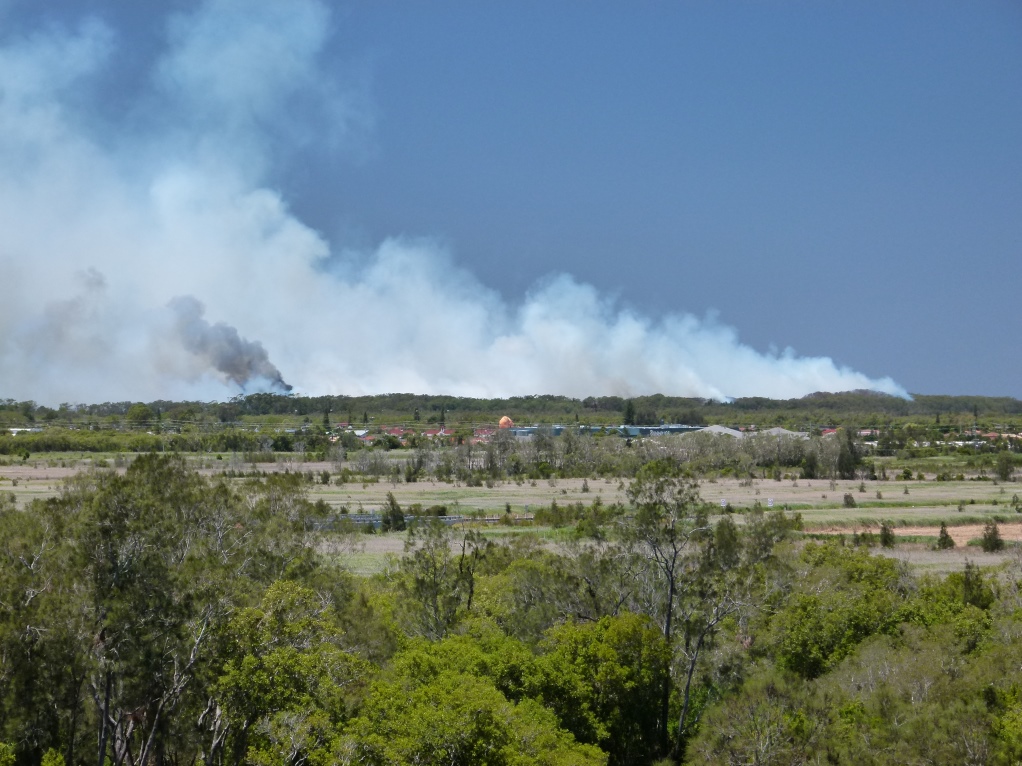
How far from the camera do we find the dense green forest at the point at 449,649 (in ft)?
72.6

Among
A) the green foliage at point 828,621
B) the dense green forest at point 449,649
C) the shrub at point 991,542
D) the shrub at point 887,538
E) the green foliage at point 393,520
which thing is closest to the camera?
the dense green forest at point 449,649

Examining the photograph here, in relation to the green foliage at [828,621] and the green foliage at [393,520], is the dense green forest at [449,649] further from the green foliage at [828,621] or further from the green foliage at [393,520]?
the green foliage at [393,520]

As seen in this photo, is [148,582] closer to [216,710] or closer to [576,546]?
[216,710]

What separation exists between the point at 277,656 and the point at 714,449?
135198 mm

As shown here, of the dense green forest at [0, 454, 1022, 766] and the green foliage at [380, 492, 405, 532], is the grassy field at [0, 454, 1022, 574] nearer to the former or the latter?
the green foliage at [380, 492, 405, 532]

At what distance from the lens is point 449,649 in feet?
90.0

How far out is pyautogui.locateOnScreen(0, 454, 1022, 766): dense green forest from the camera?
22.1 meters

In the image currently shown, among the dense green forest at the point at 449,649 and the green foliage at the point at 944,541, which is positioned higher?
the dense green forest at the point at 449,649

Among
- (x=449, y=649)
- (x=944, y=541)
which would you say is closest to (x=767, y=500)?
(x=944, y=541)

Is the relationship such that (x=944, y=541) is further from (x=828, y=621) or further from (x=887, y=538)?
A: (x=828, y=621)

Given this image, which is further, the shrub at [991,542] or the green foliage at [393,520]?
the green foliage at [393,520]

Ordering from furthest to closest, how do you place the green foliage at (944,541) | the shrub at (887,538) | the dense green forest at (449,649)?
1. the shrub at (887,538)
2. the green foliage at (944,541)
3. the dense green forest at (449,649)

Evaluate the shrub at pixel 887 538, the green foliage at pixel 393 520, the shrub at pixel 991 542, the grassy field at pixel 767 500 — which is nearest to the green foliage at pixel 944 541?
the grassy field at pixel 767 500

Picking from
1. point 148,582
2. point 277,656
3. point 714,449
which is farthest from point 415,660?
point 714,449
